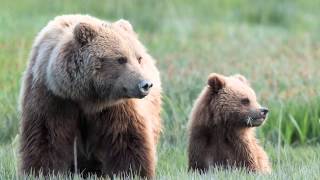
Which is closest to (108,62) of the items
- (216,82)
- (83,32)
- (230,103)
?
(83,32)

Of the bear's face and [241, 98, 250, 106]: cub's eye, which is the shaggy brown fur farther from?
[241, 98, 250, 106]: cub's eye

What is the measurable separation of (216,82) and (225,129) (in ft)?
1.34

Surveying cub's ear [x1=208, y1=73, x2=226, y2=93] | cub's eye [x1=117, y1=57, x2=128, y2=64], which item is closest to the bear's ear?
cub's eye [x1=117, y1=57, x2=128, y2=64]

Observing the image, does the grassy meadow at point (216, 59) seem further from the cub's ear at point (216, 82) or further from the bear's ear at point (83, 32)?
the bear's ear at point (83, 32)

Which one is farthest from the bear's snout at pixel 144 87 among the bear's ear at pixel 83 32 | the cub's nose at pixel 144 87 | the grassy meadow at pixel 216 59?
the grassy meadow at pixel 216 59

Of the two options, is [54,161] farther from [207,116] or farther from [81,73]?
[207,116]

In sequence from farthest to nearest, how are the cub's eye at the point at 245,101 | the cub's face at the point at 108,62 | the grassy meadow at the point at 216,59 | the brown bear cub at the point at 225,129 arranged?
the grassy meadow at the point at 216,59 → the cub's eye at the point at 245,101 → the brown bear cub at the point at 225,129 → the cub's face at the point at 108,62

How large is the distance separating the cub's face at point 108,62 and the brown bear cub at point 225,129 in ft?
4.04

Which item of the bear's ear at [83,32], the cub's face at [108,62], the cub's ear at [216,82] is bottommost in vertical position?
the cub's ear at [216,82]

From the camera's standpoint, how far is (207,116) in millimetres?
7828

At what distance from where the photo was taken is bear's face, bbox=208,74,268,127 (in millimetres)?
7777

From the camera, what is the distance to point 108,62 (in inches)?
263

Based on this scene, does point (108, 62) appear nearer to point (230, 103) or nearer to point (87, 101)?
point (87, 101)

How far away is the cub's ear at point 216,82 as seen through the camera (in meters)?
→ 7.78
